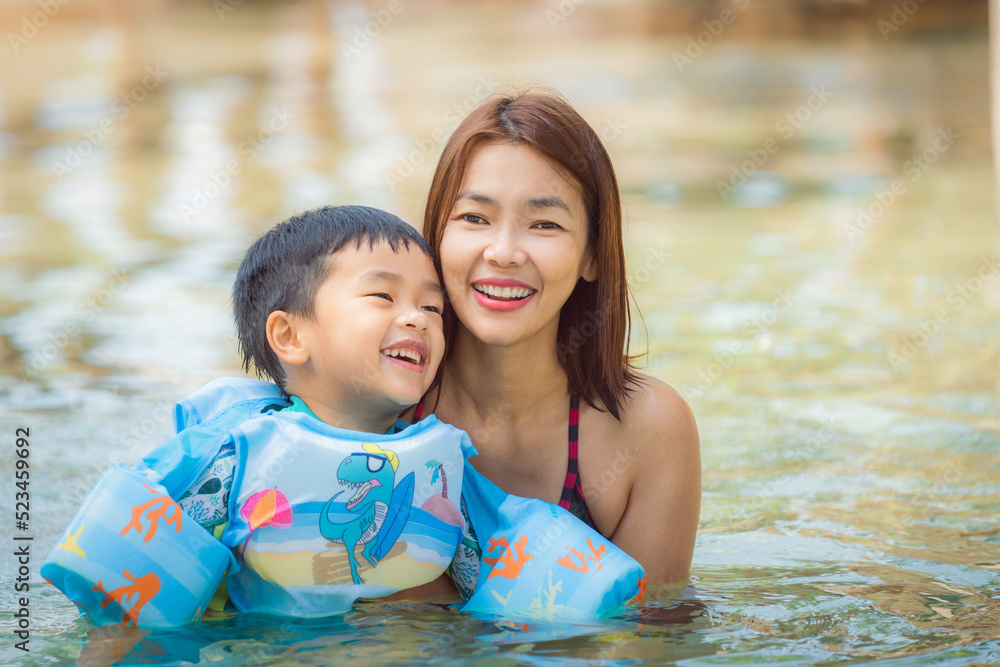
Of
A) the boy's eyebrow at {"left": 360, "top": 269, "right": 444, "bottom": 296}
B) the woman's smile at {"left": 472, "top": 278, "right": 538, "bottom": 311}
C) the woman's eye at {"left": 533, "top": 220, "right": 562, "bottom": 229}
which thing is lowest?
the woman's smile at {"left": 472, "top": 278, "right": 538, "bottom": 311}

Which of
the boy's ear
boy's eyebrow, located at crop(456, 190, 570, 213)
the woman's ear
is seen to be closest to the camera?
the boy's ear

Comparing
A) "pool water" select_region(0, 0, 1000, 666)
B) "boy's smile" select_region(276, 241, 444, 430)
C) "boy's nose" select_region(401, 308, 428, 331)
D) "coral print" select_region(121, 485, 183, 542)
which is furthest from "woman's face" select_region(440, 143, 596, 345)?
"coral print" select_region(121, 485, 183, 542)

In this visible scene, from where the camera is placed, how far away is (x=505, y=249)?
3.11 m

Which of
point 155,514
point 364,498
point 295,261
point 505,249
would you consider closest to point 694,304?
point 505,249

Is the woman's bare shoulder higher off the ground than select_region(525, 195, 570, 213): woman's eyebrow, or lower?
lower

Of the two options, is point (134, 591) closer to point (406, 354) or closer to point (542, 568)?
point (406, 354)

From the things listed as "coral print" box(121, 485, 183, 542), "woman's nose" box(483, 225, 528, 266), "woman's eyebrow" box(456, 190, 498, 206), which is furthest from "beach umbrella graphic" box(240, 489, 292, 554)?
"woman's eyebrow" box(456, 190, 498, 206)

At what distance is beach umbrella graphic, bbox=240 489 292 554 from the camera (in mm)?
2834

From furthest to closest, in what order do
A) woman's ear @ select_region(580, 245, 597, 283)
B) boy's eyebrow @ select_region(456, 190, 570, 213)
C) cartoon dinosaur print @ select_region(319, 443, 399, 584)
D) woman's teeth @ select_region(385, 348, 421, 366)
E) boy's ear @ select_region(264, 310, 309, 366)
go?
woman's ear @ select_region(580, 245, 597, 283)
boy's eyebrow @ select_region(456, 190, 570, 213)
boy's ear @ select_region(264, 310, 309, 366)
woman's teeth @ select_region(385, 348, 421, 366)
cartoon dinosaur print @ select_region(319, 443, 399, 584)

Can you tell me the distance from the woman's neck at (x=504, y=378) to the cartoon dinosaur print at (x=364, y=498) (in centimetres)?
65

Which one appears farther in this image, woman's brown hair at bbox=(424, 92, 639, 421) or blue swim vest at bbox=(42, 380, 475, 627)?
woman's brown hair at bbox=(424, 92, 639, 421)

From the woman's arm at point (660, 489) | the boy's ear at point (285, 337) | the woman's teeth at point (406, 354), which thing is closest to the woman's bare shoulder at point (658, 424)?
the woman's arm at point (660, 489)

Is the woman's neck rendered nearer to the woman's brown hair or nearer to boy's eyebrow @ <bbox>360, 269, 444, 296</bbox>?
the woman's brown hair

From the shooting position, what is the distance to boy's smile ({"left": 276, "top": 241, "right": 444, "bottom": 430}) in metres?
2.96
